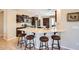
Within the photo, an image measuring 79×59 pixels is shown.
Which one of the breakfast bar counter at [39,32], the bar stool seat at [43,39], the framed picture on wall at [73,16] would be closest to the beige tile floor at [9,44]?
the breakfast bar counter at [39,32]

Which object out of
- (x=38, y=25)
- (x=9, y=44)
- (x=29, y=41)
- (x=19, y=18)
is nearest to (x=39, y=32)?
(x=38, y=25)

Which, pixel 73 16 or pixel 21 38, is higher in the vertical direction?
pixel 73 16

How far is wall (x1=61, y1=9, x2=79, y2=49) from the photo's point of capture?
181 centimetres

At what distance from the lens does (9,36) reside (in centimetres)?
183

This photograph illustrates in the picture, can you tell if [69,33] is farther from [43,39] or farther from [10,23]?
[10,23]

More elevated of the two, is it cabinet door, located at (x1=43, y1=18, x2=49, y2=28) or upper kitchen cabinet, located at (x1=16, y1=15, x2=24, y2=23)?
upper kitchen cabinet, located at (x1=16, y1=15, x2=24, y2=23)

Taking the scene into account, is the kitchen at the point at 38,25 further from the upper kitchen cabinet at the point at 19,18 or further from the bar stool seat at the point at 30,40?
the bar stool seat at the point at 30,40

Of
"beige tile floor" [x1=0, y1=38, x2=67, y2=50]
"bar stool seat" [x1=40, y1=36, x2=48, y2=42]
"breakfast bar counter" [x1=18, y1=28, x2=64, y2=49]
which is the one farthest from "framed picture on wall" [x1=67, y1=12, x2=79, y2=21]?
"beige tile floor" [x1=0, y1=38, x2=67, y2=50]

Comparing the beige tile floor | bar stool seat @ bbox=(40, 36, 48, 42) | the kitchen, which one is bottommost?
the beige tile floor

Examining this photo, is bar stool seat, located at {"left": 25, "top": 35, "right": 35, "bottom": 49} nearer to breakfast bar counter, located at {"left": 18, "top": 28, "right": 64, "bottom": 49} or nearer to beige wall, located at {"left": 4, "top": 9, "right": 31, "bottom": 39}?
breakfast bar counter, located at {"left": 18, "top": 28, "right": 64, "bottom": 49}

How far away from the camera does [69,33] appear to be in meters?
1.86
